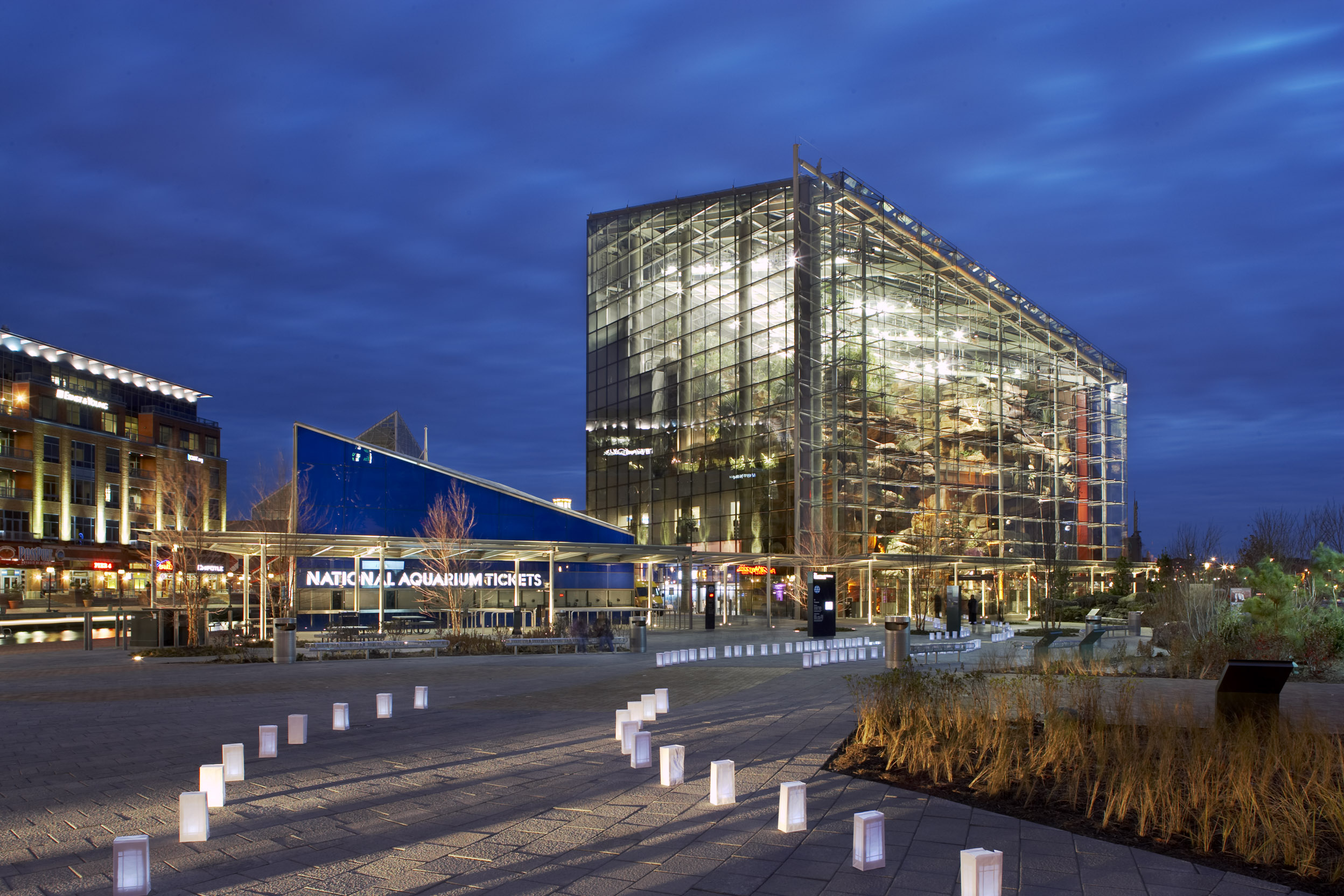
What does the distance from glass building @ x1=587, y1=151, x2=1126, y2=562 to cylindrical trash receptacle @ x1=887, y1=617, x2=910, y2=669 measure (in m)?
27.2

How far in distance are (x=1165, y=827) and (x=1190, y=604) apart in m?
17.1

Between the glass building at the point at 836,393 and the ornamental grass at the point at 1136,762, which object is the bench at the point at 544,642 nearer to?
the ornamental grass at the point at 1136,762

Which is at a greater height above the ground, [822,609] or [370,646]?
[822,609]

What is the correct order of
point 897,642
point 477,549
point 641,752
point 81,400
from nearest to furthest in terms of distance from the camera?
point 641,752 < point 897,642 < point 477,549 < point 81,400

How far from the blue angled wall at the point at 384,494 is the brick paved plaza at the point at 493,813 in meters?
21.3

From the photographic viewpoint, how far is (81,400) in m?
81.8

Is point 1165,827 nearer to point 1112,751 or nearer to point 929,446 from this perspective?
point 1112,751

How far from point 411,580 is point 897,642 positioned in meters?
24.2

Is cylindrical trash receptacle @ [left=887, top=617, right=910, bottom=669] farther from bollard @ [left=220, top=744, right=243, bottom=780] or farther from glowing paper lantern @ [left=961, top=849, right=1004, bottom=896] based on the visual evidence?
glowing paper lantern @ [left=961, top=849, right=1004, bottom=896]

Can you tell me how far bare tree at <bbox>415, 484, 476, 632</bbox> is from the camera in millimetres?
→ 31250

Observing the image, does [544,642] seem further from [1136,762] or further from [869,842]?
[869,842]

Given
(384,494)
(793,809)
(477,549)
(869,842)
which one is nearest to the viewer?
(869,842)

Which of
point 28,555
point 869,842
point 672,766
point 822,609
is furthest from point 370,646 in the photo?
point 28,555

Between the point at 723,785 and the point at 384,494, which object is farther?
the point at 384,494
